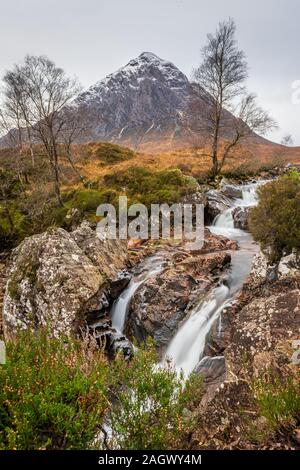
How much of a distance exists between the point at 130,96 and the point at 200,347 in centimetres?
14218

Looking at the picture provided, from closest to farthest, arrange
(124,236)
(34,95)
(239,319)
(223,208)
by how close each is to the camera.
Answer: (239,319), (124,236), (223,208), (34,95)

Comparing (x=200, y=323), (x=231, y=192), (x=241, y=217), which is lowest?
(x=200, y=323)

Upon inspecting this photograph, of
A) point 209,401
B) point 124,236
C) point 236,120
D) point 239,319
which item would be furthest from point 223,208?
point 209,401

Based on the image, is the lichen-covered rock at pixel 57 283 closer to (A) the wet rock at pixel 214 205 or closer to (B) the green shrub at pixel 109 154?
(A) the wet rock at pixel 214 205

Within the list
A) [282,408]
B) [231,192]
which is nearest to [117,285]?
[282,408]

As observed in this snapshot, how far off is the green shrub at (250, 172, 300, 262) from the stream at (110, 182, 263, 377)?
174cm

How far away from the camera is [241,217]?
1574cm

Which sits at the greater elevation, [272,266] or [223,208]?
[223,208]

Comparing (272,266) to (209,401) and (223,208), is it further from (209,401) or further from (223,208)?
(223,208)

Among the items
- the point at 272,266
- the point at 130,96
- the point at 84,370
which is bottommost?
the point at 84,370

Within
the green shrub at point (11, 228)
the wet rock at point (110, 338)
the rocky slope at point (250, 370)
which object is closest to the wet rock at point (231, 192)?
the green shrub at point (11, 228)

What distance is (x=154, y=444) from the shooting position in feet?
10.7

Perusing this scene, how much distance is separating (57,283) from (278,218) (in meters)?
6.13

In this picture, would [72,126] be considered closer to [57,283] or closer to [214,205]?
[214,205]
